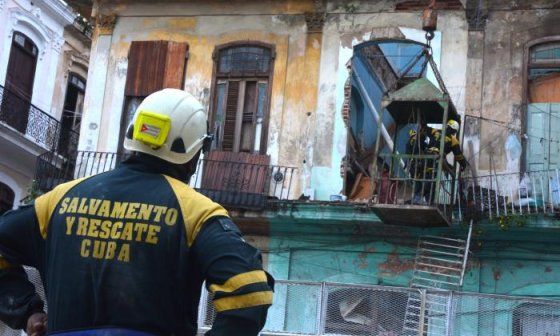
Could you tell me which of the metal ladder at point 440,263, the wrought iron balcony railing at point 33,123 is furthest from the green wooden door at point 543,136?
the wrought iron balcony railing at point 33,123

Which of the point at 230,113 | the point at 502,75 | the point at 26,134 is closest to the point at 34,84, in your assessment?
the point at 26,134

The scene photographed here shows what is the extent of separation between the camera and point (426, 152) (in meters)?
14.9

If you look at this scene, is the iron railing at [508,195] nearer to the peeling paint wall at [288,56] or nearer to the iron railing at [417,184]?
the iron railing at [417,184]

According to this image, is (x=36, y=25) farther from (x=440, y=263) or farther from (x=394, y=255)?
(x=440, y=263)

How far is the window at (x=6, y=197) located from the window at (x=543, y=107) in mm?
12240

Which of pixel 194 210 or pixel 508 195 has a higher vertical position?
pixel 508 195

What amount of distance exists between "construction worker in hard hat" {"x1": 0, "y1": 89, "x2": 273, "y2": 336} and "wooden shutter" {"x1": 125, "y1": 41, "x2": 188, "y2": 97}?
14.4 meters

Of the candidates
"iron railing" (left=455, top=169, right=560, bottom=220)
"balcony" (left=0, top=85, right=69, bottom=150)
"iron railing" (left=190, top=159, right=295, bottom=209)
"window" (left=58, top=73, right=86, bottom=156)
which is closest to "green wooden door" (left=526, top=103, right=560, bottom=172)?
"iron railing" (left=455, top=169, right=560, bottom=220)

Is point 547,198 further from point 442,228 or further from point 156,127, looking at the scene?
point 156,127

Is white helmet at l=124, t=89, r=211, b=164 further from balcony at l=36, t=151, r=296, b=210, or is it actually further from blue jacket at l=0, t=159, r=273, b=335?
balcony at l=36, t=151, r=296, b=210

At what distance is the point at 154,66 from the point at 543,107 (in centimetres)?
730

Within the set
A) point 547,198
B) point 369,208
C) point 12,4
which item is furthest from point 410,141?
point 12,4

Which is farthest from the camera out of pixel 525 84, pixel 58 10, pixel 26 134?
pixel 58 10

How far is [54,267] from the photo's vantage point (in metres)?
3.26
